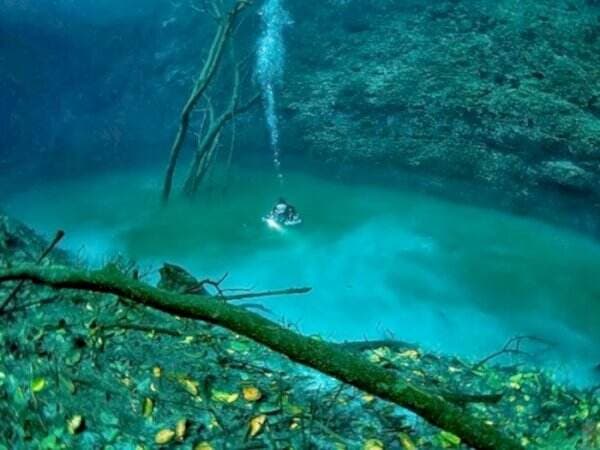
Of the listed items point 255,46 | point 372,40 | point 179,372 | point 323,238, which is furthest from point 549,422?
point 255,46

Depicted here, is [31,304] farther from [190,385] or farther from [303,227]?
[303,227]

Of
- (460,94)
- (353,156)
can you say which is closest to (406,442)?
(460,94)

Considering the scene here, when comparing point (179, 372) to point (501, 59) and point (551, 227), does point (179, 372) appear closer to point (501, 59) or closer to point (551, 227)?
point (551, 227)

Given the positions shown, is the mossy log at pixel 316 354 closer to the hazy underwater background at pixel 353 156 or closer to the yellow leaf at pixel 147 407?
the yellow leaf at pixel 147 407

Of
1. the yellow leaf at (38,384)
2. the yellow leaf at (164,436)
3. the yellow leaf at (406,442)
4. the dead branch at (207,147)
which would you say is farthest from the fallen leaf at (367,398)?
the dead branch at (207,147)

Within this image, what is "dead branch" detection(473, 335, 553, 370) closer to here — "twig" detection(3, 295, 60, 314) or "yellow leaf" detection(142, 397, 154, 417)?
"yellow leaf" detection(142, 397, 154, 417)
